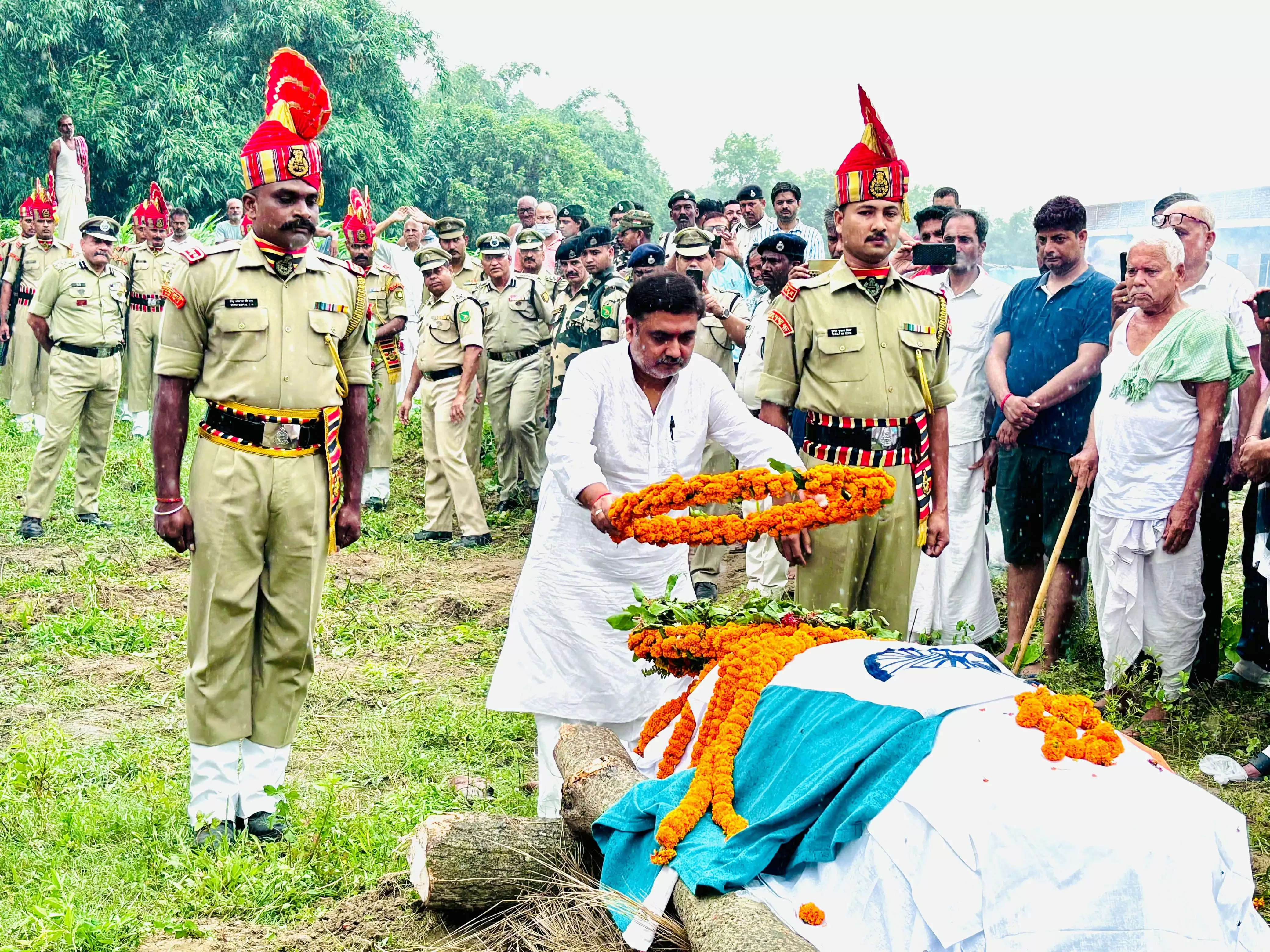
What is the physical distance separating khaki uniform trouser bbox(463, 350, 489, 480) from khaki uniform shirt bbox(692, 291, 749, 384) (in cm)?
275

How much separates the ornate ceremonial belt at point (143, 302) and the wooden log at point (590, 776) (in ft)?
34.3

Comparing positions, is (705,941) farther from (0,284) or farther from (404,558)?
(0,284)

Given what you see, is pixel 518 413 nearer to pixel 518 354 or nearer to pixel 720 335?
pixel 518 354

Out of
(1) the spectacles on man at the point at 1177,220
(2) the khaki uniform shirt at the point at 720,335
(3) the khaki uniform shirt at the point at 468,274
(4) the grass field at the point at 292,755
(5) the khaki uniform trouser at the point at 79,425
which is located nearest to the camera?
(4) the grass field at the point at 292,755

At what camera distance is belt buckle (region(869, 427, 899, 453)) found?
16.6 ft

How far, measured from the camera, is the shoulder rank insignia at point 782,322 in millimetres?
5113

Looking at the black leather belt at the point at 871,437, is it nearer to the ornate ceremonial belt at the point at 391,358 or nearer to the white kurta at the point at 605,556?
the white kurta at the point at 605,556

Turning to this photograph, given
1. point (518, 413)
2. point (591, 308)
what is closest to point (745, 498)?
point (591, 308)

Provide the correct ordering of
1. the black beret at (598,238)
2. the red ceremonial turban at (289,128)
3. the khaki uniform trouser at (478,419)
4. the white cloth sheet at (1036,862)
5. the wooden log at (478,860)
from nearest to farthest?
1. the white cloth sheet at (1036,862)
2. the wooden log at (478,860)
3. the red ceremonial turban at (289,128)
4. the black beret at (598,238)
5. the khaki uniform trouser at (478,419)

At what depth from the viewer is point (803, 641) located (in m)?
3.88

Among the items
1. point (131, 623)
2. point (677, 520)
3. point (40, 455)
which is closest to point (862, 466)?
point (677, 520)

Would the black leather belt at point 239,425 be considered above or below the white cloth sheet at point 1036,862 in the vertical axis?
above

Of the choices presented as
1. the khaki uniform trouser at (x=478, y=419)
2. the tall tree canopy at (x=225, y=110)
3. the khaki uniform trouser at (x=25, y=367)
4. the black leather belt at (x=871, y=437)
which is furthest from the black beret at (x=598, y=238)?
the tall tree canopy at (x=225, y=110)

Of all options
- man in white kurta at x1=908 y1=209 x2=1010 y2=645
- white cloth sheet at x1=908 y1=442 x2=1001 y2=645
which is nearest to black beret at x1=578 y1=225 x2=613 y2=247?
man in white kurta at x1=908 y1=209 x2=1010 y2=645
